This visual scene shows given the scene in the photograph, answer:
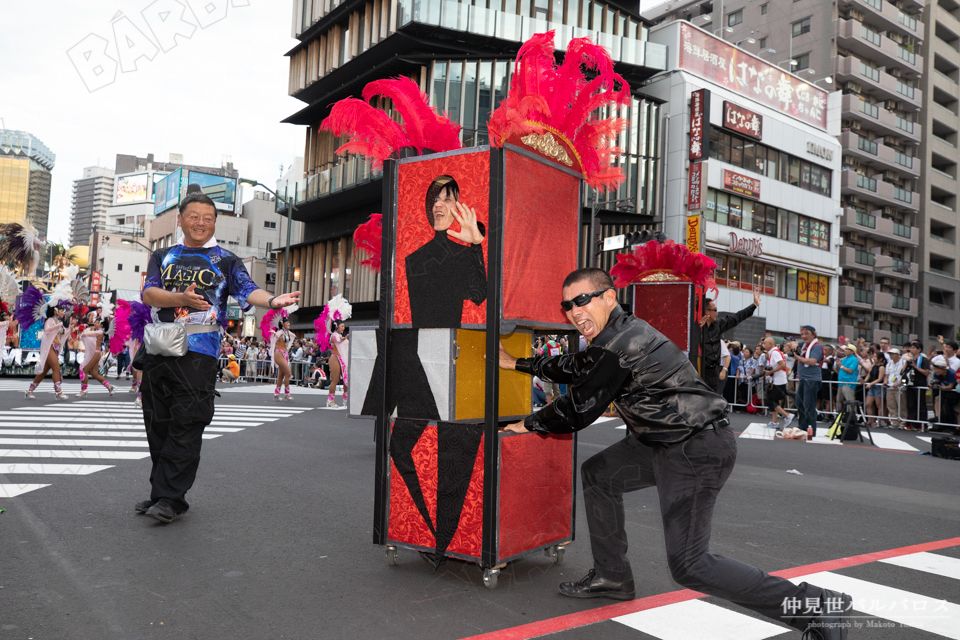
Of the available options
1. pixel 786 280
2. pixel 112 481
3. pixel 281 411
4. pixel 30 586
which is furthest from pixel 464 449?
pixel 786 280

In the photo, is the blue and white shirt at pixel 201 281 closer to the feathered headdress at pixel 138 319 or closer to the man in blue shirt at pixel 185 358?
the man in blue shirt at pixel 185 358

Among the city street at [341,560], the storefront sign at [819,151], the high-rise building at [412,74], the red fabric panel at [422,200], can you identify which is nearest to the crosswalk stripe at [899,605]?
the city street at [341,560]

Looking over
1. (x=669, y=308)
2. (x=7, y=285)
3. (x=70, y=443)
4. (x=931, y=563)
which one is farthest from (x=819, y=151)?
(x=70, y=443)

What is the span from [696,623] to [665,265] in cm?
704

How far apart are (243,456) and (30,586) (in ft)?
16.0

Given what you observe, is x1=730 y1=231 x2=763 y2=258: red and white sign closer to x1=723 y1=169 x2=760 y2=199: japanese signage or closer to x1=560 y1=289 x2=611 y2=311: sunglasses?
x1=723 y1=169 x2=760 y2=199: japanese signage

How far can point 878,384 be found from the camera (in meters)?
17.4

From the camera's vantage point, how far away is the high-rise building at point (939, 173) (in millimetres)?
54781

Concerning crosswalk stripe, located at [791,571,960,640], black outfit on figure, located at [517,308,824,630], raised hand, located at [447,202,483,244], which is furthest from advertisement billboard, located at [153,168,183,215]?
crosswalk stripe, located at [791,571,960,640]

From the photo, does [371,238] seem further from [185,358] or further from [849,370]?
[849,370]

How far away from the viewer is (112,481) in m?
6.70

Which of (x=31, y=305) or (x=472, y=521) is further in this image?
Answer: (x=31, y=305)

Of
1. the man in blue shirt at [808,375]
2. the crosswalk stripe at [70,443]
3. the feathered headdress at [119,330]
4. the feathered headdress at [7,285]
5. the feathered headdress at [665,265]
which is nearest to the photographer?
the crosswalk stripe at [70,443]

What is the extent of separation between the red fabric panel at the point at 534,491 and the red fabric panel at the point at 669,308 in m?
5.79
